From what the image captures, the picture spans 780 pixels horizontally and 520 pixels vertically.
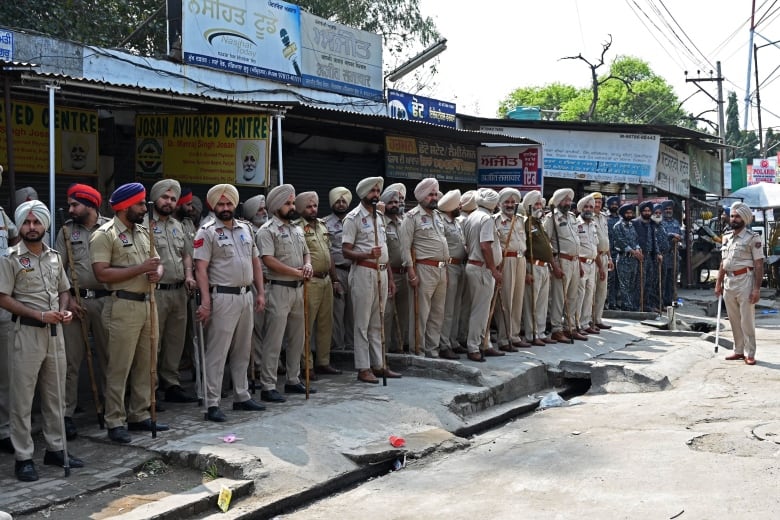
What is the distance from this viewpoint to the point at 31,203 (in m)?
6.12

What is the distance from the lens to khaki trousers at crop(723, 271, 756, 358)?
1125 centimetres

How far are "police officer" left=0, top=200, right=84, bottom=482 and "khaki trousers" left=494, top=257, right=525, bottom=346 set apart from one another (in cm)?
653

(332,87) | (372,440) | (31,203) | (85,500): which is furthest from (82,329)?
(332,87)

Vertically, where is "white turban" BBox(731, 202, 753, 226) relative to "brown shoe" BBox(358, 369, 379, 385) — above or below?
above

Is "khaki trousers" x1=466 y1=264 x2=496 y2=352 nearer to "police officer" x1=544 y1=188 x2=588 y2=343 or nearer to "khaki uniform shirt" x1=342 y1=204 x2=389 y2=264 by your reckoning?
"khaki uniform shirt" x1=342 y1=204 x2=389 y2=264

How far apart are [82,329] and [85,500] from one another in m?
1.90

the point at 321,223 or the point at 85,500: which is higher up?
the point at 321,223

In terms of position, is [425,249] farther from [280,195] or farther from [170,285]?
[170,285]

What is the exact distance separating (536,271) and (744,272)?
2690mm

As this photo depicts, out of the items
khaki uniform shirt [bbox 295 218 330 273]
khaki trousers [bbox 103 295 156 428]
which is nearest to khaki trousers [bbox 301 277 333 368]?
khaki uniform shirt [bbox 295 218 330 273]

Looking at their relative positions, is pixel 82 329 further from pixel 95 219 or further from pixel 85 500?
pixel 85 500

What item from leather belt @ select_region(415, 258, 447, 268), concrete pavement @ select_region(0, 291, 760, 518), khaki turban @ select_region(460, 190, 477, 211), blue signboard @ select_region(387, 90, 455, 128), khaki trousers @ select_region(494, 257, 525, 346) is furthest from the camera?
blue signboard @ select_region(387, 90, 455, 128)

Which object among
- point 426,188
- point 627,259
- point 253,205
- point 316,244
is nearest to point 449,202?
point 426,188

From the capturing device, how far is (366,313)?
30.0 ft
